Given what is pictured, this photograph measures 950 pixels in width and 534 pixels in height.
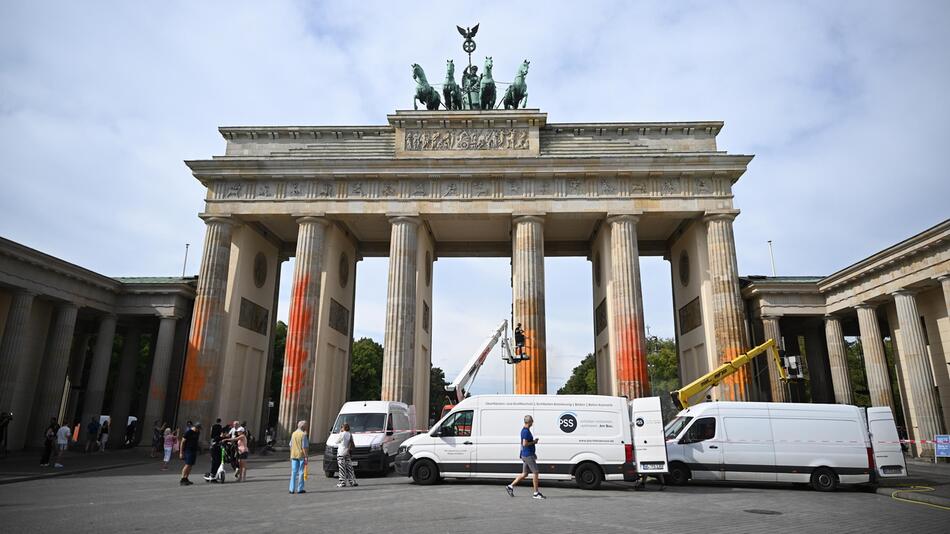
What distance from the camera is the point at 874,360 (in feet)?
81.5

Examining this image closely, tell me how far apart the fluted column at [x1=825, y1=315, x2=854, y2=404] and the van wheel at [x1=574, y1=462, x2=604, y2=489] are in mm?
19283

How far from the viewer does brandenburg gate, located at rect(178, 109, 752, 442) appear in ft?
87.5

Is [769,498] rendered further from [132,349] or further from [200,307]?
[132,349]

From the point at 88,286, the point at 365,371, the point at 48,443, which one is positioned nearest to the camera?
the point at 48,443

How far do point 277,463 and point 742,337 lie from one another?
2098cm

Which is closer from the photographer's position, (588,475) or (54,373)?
(588,475)

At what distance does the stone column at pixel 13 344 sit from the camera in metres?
23.7

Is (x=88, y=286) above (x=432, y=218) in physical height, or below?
below

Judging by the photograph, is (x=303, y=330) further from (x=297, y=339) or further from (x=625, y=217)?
(x=625, y=217)

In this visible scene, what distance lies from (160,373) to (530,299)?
19.0m

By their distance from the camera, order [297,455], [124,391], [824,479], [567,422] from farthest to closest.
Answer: [124,391] < [824,479] < [567,422] < [297,455]

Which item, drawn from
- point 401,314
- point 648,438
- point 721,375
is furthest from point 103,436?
point 721,375

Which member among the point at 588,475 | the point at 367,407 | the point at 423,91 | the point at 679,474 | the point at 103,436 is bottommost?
the point at 679,474

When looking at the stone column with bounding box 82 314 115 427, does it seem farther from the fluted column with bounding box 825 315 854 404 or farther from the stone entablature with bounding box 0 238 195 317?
the fluted column with bounding box 825 315 854 404
